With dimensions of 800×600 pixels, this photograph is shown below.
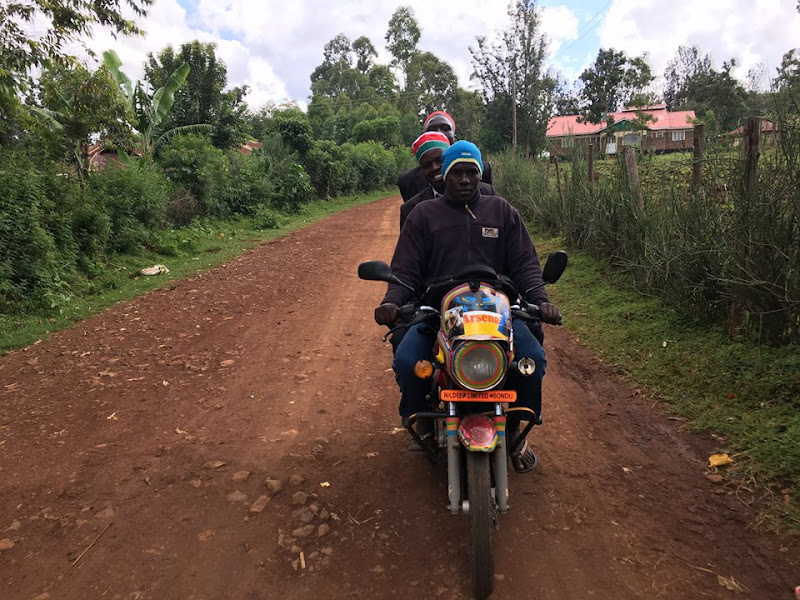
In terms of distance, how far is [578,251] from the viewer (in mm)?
10188

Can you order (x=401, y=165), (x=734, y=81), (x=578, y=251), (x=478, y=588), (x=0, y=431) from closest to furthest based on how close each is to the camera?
1. (x=478, y=588)
2. (x=0, y=431)
3. (x=578, y=251)
4. (x=734, y=81)
5. (x=401, y=165)

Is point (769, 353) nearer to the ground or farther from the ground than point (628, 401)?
farther from the ground

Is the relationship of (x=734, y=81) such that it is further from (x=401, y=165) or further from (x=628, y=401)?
(x=628, y=401)

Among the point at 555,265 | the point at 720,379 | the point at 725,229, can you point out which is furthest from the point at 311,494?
the point at 725,229

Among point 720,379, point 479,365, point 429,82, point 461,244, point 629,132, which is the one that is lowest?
point 720,379

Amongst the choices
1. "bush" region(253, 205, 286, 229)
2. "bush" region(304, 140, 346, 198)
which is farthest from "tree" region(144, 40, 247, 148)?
"bush" region(304, 140, 346, 198)

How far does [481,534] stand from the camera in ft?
7.82

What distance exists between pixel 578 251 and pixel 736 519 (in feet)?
25.2

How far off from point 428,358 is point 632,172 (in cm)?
609

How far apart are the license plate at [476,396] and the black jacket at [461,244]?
0.73 metres

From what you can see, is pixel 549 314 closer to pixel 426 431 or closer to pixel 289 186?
pixel 426 431

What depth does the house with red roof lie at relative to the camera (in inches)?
329

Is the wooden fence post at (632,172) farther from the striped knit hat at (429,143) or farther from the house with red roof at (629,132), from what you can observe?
the striped knit hat at (429,143)

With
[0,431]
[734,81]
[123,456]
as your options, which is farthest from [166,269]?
[734,81]
